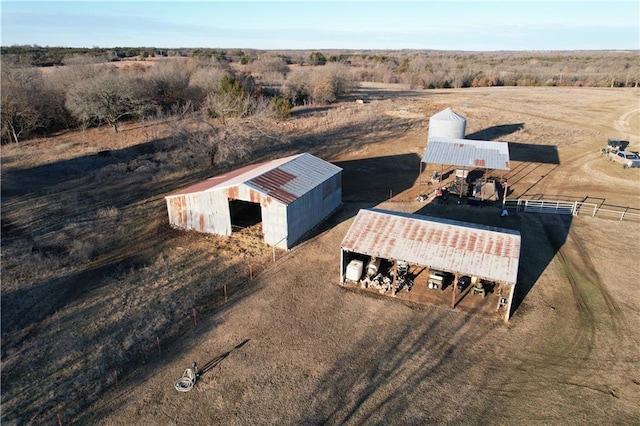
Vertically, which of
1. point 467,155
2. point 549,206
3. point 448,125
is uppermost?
point 448,125

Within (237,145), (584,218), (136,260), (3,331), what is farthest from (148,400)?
(584,218)


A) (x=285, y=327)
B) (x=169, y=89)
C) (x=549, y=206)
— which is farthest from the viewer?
(x=169, y=89)

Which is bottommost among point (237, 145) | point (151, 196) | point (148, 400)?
point (148, 400)

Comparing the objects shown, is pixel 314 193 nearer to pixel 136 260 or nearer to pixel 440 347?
pixel 136 260

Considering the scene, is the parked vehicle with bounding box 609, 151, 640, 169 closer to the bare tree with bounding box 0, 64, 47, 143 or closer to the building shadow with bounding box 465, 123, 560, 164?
the building shadow with bounding box 465, 123, 560, 164

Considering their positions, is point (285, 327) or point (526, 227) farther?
point (526, 227)

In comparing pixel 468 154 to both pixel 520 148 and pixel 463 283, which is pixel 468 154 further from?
pixel 520 148

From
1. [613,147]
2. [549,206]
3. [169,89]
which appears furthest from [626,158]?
[169,89]
